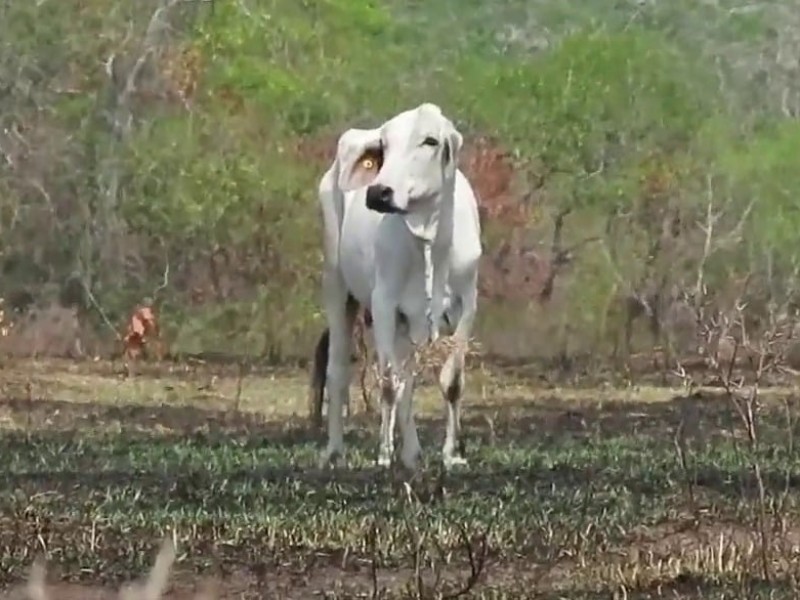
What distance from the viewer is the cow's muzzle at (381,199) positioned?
8.73 meters

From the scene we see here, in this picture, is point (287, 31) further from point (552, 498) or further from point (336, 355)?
point (552, 498)

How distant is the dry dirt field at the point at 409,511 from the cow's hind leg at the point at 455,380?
0.16m

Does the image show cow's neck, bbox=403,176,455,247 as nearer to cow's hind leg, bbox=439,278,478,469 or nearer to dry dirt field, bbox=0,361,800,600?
cow's hind leg, bbox=439,278,478,469

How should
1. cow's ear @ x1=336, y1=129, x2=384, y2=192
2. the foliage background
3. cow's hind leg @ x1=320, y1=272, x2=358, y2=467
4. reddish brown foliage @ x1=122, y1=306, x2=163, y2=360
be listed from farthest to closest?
the foliage background, reddish brown foliage @ x1=122, y1=306, x2=163, y2=360, cow's hind leg @ x1=320, y1=272, x2=358, y2=467, cow's ear @ x1=336, y1=129, x2=384, y2=192

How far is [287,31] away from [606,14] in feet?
16.4

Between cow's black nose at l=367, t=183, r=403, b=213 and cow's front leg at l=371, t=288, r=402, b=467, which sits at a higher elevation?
cow's black nose at l=367, t=183, r=403, b=213

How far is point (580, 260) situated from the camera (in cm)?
2639

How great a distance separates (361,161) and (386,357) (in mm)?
935

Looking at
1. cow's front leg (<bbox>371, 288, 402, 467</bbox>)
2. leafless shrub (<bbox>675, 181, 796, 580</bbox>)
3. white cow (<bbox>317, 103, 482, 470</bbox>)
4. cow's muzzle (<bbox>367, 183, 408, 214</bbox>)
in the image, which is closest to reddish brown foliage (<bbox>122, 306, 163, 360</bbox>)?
leafless shrub (<bbox>675, 181, 796, 580</bbox>)

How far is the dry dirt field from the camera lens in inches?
233

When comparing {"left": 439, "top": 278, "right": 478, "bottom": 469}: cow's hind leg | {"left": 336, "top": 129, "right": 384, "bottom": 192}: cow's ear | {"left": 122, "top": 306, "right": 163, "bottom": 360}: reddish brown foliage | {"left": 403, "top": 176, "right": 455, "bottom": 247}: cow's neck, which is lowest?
{"left": 122, "top": 306, "right": 163, "bottom": 360}: reddish brown foliage

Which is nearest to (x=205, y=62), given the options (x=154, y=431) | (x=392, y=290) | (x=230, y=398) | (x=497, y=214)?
(x=497, y=214)

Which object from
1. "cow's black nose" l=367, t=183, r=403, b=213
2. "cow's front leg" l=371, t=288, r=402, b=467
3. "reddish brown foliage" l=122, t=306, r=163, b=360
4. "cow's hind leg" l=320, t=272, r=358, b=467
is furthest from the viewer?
"reddish brown foliage" l=122, t=306, r=163, b=360

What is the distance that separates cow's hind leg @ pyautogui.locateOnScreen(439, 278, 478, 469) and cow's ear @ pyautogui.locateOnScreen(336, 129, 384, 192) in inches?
27.6
